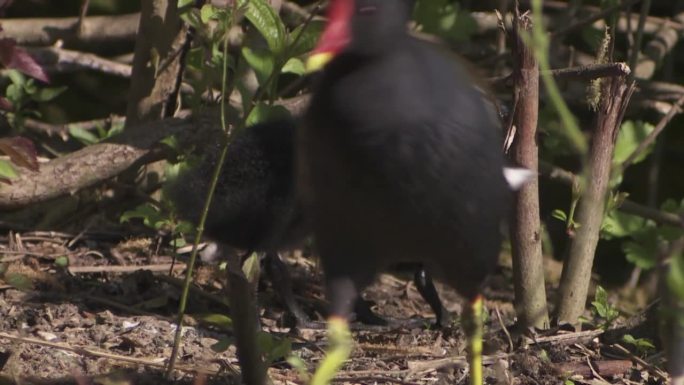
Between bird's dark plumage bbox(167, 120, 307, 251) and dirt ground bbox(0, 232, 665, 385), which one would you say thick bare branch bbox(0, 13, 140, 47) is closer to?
dirt ground bbox(0, 232, 665, 385)

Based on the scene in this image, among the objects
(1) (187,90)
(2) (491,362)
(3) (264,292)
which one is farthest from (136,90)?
(2) (491,362)

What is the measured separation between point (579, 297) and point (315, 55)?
2.06 metres

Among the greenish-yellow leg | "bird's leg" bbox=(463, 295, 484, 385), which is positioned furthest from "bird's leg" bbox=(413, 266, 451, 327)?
the greenish-yellow leg

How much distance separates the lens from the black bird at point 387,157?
3.05m

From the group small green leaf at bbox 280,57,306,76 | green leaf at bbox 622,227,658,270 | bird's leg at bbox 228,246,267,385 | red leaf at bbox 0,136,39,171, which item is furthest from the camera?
green leaf at bbox 622,227,658,270

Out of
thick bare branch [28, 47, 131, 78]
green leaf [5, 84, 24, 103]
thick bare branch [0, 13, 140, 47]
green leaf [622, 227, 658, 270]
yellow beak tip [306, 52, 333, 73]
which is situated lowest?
green leaf [622, 227, 658, 270]

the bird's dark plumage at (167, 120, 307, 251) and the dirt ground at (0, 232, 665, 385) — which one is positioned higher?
the bird's dark plumage at (167, 120, 307, 251)

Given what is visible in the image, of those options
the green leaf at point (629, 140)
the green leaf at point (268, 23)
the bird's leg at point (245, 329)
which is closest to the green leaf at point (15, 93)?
the green leaf at point (268, 23)

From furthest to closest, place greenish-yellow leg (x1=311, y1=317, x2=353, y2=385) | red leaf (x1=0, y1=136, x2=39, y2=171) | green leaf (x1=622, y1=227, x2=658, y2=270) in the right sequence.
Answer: green leaf (x1=622, y1=227, x2=658, y2=270)
red leaf (x1=0, y1=136, x2=39, y2=171)
greenish-yellow leg (x1=311, y1=317, x2=353, y2=385)

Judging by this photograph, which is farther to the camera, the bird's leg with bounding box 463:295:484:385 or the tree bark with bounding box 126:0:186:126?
the tree bark with bounding box 126:0:186:126

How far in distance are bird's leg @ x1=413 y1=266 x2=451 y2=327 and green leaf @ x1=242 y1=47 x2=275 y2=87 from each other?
4.17 ft

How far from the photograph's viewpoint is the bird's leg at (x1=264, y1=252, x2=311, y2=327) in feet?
16.1

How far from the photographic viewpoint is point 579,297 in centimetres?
469

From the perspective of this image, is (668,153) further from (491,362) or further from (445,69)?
(445,69)
